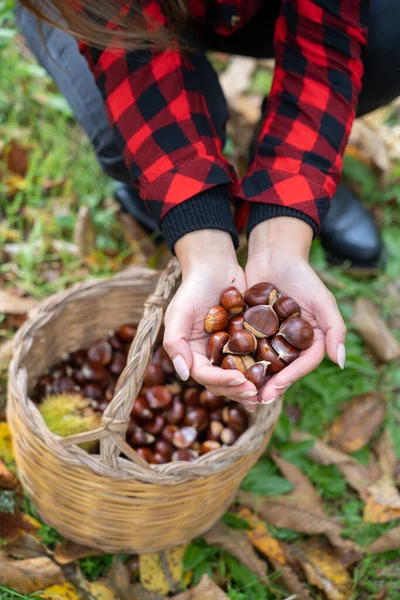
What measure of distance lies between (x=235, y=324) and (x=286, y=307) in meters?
0.12

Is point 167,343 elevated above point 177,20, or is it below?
below

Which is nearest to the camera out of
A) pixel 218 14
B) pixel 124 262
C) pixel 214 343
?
pixel 214 343

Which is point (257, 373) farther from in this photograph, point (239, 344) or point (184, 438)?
point (184, 438)

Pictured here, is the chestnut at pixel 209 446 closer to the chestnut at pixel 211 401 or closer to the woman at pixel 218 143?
the chestnut at pixel 211 401

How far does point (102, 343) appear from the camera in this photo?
5.79 ft

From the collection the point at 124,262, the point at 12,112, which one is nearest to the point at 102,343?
the point at 124,262

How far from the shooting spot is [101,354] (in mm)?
1735

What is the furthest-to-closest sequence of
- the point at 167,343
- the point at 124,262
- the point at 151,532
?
the point at 124,262
the point at 151,532
the point at 167,343

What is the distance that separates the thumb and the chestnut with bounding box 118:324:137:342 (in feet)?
1.89

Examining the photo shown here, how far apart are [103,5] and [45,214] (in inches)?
43.3

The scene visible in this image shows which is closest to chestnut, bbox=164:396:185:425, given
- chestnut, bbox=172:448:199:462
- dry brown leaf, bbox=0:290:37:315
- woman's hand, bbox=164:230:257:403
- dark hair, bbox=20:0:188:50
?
chestnut, bbox=172:448:199:462

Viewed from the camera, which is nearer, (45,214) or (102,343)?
(102,343)

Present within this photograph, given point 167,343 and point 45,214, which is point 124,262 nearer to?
point 45,214

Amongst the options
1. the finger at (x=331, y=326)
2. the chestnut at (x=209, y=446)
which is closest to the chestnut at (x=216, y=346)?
the finger at (x=331, y=326)
